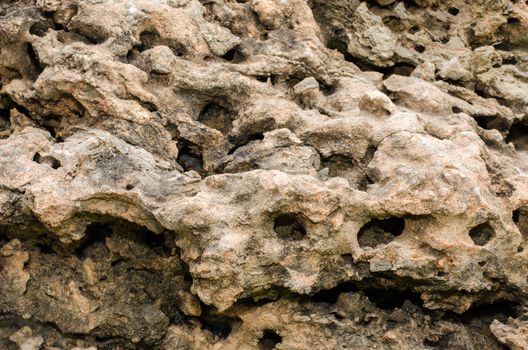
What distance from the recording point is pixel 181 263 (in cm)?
484

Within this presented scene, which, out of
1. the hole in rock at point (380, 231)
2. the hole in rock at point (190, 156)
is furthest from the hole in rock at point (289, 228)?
the hole in rock at point (190, 156)

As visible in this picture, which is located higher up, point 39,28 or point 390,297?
point 39,28

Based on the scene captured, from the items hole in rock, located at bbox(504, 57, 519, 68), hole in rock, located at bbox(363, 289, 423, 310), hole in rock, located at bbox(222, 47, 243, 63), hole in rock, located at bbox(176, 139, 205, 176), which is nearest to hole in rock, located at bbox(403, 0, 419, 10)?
hole in rock, located at bbox(504, 57, 519, 68)

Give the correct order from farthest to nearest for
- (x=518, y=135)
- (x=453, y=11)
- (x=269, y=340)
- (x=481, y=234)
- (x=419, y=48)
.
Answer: (x=453, y=11), (x=419, y=48), (x=518, y=135), (x=269, y=340), (x=481, y=234)

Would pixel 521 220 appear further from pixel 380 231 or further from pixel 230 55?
pixel 230 55

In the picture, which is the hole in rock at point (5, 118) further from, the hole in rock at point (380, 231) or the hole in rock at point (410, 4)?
the hole in rock at point (410, 4)

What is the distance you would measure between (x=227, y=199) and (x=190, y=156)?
3.31ft

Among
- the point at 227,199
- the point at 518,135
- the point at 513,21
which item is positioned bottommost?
the point at 518,135

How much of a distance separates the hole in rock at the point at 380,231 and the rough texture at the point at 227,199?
0.05ft

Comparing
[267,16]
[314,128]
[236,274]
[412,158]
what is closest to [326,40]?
[267,16]

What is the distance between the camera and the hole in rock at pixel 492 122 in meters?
6.38

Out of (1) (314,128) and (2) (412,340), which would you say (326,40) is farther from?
(2) (412,340)

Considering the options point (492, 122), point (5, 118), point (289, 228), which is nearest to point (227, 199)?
point (289, 228)

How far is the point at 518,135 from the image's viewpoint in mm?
6840
